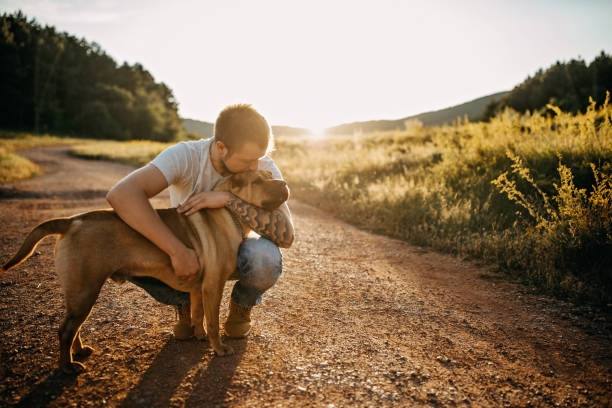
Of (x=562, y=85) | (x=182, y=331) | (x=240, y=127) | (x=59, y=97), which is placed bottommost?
(x=182, y=331)

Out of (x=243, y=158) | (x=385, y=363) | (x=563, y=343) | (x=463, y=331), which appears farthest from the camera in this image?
(x=463, y=331)

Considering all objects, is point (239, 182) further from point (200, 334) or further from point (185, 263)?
point (200, 334)

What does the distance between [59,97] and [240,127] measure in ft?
190

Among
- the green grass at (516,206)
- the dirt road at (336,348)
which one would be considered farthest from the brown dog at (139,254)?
the green grass at (516,206)

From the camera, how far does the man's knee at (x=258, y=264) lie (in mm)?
2363

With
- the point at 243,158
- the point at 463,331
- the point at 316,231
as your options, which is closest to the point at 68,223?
the point at 243,158

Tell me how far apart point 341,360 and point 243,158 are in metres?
1.46

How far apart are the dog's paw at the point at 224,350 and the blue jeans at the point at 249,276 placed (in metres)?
0.30

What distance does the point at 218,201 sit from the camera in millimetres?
2322

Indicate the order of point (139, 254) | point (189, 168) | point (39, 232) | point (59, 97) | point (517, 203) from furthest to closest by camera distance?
point (59, 97), point (517, 203), point (189, 168), point (139, 254), point (39, 232)

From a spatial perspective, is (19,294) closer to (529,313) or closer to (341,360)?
(341,360)

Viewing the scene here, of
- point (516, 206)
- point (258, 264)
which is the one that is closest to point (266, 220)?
point (258, 264)

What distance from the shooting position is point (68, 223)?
6.56ft

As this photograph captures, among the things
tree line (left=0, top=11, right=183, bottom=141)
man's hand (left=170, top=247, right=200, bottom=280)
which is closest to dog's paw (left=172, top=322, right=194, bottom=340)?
man's hand (left=170, top=247, right=200, bottom=280)
